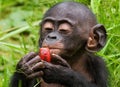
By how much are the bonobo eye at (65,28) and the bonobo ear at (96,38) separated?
30 centimetres

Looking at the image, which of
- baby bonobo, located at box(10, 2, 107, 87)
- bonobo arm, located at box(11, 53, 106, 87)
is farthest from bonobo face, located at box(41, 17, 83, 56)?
bonobo arm, located at box(11, 53, 106, 87)

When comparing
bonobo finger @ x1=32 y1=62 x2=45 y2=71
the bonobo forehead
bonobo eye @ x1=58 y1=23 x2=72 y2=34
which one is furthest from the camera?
the bonobo forehead

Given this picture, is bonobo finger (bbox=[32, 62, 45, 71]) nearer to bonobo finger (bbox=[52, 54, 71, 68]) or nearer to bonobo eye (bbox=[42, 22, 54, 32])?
bonobo finger (bbox=[52, 54, 71, 68])

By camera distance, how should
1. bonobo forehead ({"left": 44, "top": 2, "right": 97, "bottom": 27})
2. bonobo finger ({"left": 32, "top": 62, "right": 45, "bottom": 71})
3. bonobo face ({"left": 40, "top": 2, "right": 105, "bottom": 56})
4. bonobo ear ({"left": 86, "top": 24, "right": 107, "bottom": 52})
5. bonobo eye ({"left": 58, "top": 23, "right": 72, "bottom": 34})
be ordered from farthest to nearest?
bonobo ear ({"left": 86, "top": 24, "right": 107, "bottom": 52})
bonobo forehead ({"left": 44, "top": 2, "right": 97, "bottom": 27})
bonobo eye ({"left": 58, "top": 23, "right": 72, "bottom": 34})
bonobo face ({"left": 40, "top": 2, "right": 105, "bottom": 56})
bonobo finger ({"left": 32, "top": 62, "right": 45, "bottom": 71})

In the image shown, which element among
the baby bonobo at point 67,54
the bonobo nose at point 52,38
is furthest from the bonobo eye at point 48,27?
the bonobo nose at point 52,38

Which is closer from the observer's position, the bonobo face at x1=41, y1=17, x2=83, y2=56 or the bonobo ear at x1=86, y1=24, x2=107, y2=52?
the bonobo face at x1=41, y1=17, x2=83, y2=56

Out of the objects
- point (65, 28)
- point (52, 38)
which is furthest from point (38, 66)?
point (65, 28)

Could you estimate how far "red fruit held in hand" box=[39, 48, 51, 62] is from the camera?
225 inches

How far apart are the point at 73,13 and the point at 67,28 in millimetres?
220

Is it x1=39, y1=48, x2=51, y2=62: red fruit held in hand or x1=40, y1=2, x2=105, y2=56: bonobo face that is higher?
x1=40, y1=2, x2=105, y2=56: bonobo face

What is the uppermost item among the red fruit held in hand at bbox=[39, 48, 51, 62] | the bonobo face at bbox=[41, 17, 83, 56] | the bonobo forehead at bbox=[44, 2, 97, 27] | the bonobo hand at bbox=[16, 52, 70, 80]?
A: the bonobo forehead at bbox=[44, 2, 97, 27]

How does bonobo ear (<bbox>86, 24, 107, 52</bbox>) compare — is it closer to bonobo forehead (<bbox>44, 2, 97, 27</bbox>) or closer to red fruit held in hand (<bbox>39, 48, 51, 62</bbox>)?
bonobo forehead (<bbox>44, 2, 97, 27</bbox>)

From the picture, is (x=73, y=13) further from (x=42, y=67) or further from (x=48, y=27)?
(x=42, y=67)

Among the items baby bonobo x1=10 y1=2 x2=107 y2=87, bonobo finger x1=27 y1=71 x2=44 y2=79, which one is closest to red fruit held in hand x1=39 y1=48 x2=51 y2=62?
baby bonobo x1=10 y1=2 x2=107 y2=87
